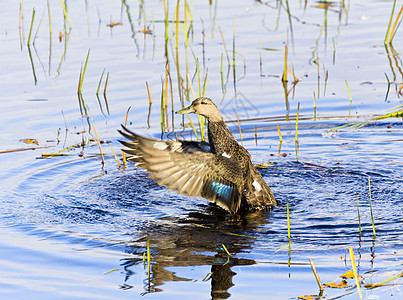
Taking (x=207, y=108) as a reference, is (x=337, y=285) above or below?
below

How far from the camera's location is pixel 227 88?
8.93 metres

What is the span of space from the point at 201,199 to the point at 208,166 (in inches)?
33.2

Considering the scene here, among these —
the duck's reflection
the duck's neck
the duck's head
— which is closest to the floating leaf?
the duck's reflection

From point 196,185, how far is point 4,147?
2.84 meters

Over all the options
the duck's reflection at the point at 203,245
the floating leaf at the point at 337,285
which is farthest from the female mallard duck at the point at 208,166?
the floating leaf at the point at 337,285

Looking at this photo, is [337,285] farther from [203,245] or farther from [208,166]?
[208,166]

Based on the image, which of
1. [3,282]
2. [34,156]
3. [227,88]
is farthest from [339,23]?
[3,282]

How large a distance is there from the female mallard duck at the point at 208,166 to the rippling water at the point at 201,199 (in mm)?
212

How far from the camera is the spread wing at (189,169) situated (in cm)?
553

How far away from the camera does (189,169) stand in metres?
5.59

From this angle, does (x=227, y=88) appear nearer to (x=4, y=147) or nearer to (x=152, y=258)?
(x=4, y=147)

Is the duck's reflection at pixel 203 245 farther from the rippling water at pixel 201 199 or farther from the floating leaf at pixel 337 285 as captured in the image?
the floating leaf at pixel 337 285

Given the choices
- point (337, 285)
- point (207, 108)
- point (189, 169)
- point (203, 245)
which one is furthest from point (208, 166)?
point (337, 285)

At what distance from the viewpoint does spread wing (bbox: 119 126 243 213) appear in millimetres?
5531
